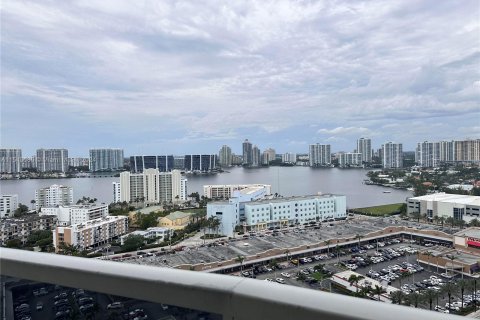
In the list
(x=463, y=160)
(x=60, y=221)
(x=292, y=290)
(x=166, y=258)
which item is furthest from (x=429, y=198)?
(x=463, y=160)

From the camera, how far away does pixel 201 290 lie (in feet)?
0.71

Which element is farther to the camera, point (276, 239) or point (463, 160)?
point (463, 160)

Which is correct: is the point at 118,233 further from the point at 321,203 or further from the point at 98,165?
the point at 98,165

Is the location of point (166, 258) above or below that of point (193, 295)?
below

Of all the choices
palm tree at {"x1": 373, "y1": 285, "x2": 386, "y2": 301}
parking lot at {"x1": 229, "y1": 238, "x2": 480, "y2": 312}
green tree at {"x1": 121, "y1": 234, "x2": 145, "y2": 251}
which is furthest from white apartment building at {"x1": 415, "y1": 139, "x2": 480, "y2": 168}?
palm tree at {"x1": 373, "y1": 285, "x2": 386, "y2": 301}

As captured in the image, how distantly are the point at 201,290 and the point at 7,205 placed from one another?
977cm

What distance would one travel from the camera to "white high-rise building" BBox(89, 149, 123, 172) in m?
19.6

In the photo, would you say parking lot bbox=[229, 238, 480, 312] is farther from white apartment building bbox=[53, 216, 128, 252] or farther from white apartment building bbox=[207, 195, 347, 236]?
white apartment building bbox=[53, 216, 128, 252]

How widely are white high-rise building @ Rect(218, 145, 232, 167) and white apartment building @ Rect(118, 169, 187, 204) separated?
14728 mm

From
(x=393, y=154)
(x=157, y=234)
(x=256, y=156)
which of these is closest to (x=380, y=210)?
(x=157, y=234)

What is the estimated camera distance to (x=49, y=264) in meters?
0.27

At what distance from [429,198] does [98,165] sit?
654 inches

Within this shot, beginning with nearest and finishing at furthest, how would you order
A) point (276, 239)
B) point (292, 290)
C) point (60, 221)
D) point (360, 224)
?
1. point (292, 290)
2. point (276, 239)
3. point (360, 224)
4. point (60, 221)

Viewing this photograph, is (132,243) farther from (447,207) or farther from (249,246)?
(447,207)
